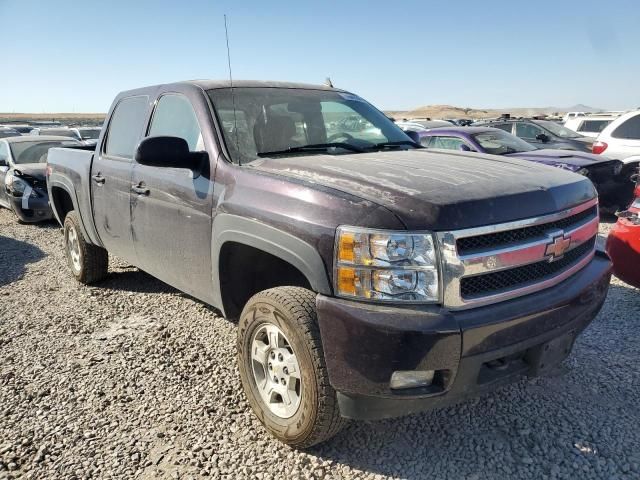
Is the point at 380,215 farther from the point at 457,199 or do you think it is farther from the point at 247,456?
the point at 247,456

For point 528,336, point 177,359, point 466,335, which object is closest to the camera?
point 466,335

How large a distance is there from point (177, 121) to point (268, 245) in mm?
1587

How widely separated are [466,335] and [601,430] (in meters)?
1.30

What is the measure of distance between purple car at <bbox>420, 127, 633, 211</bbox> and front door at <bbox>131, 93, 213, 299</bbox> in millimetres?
4632

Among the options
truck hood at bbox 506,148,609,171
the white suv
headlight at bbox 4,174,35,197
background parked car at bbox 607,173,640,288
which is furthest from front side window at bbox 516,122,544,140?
headlight at bbox 4,174,35,197

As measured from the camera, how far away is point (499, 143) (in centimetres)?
856

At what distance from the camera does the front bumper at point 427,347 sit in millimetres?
2123

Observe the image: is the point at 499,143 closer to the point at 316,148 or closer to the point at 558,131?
the point at 558,131

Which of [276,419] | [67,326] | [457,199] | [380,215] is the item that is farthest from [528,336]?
[67,326]

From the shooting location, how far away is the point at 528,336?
92.5 inches

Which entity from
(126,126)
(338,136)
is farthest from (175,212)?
(126,126)

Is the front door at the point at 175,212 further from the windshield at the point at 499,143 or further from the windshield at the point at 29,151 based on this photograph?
the windshield at the point at 29,151

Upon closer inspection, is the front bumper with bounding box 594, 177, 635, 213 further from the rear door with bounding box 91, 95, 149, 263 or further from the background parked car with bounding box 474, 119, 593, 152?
the rear door with bounding box 91, 95, 149, 263

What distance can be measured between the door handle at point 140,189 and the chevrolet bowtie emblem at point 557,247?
8.72 ft
